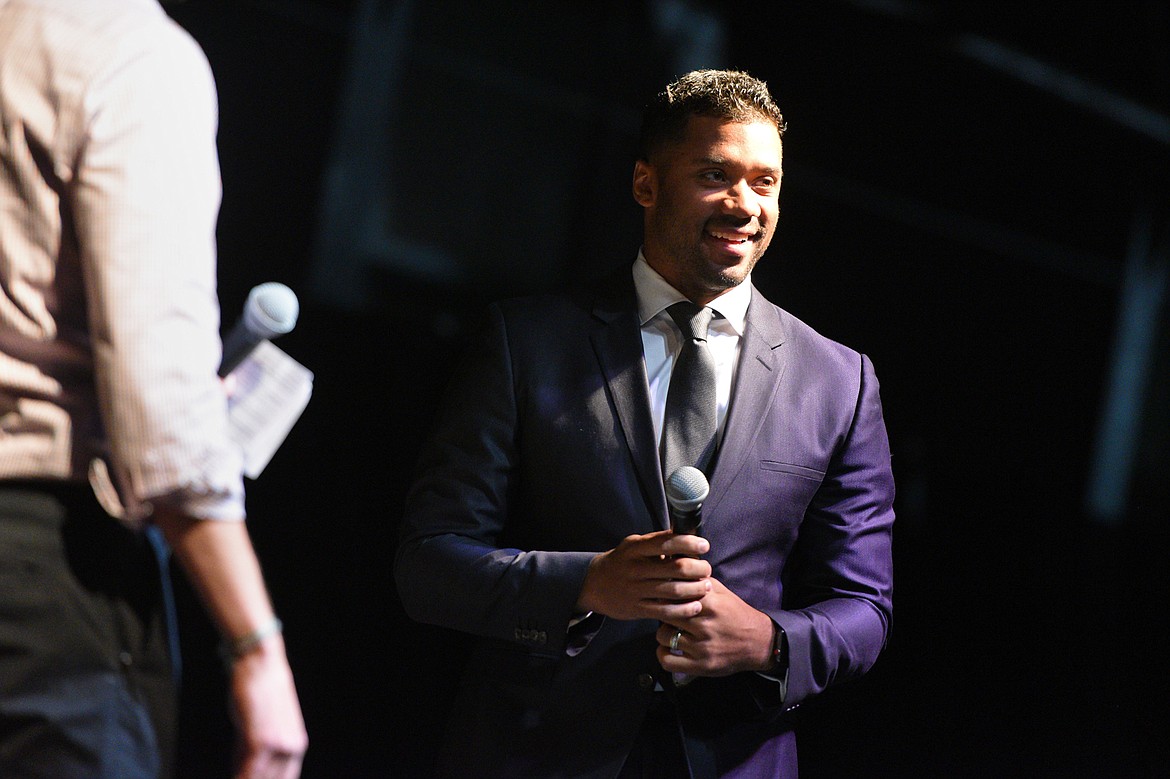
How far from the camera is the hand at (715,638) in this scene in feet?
4.73

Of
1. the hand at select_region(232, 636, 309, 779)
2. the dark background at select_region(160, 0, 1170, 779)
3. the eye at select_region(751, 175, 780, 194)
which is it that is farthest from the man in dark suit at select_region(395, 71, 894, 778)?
the dark background at select_region(160, 0, 1170, 779)

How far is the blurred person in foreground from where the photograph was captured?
91 centimetres

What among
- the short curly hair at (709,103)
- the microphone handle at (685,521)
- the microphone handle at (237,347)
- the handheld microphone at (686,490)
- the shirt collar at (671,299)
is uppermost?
the short curly hair at (709,103)

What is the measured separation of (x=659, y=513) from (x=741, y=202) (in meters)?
0.47

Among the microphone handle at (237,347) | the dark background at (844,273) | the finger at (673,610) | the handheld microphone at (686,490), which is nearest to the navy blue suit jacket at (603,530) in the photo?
the finger at (673,610)

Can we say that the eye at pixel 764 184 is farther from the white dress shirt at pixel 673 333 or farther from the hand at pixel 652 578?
the hand at pixel 652 578

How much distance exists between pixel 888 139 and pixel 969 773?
3999 mm

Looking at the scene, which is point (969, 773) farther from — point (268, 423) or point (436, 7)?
point (436, 7)

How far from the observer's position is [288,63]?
4.68 meters

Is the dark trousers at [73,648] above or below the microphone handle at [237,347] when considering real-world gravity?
below

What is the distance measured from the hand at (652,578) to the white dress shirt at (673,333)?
0.34m

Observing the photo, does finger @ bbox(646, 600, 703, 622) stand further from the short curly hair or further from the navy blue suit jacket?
the short curly hair

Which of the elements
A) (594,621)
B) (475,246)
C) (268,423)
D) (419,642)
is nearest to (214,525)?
(268,423)

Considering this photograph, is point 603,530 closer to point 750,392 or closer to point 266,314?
point 750,392
